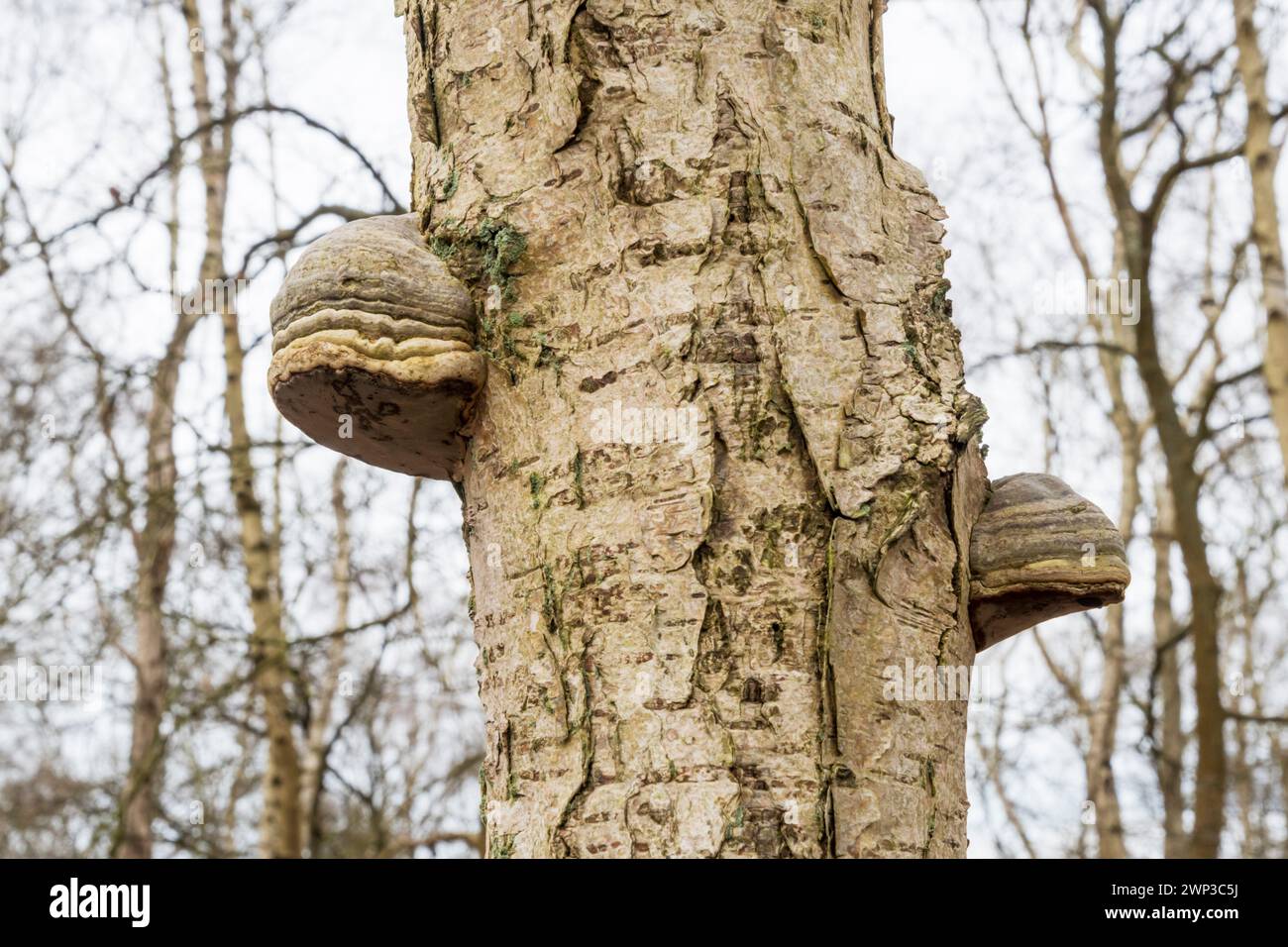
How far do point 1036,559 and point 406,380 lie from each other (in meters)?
1.03

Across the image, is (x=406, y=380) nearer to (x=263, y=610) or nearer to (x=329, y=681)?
(x=263, y=610)

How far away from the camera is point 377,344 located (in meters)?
2.03

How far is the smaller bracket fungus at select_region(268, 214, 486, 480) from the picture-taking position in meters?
2.03

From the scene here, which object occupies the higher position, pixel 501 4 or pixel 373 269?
pixel 501 4

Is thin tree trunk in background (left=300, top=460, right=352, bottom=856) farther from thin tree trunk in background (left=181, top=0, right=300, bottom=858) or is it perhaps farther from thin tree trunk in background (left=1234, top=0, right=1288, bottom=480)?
thin tree trunk in background (left=1234, top=0, right=1288, bottom=480)

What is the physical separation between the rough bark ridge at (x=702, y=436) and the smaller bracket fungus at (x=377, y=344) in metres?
0.05

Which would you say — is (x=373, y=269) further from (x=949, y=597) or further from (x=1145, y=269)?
(x=1145, y=269)

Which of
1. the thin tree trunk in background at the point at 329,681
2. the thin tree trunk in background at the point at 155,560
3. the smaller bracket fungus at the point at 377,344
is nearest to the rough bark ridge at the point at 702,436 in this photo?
the smaller bracket fungus at the point at 377,344

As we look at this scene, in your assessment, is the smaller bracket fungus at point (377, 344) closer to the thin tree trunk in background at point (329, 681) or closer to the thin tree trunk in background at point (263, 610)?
the thin tree trunk in background at point (263, 610)

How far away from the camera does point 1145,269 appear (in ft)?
29.7

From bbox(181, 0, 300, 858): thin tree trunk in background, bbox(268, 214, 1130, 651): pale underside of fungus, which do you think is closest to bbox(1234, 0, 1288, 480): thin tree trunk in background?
bbox(181, 0, 300, 858): thin tree trunk in background

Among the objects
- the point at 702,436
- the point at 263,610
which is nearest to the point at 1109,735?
the point at 263,610
